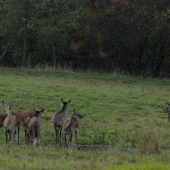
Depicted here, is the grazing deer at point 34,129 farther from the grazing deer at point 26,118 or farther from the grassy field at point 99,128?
the grazing deer at point 26,118

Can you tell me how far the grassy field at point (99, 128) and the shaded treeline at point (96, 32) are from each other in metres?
6.43

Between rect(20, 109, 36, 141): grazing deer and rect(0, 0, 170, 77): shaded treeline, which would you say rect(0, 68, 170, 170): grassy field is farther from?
rect(0, 0, 170, 77): shaded treeline

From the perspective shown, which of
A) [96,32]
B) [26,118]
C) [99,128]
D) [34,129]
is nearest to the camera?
[34,129]

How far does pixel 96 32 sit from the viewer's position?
3158cm

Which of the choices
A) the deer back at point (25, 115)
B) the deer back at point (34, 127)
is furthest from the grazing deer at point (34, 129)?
the deer back at point (25, 115)

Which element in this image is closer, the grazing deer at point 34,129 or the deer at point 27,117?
the grazing deer at point 34,129

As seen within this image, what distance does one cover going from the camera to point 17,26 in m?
33.0

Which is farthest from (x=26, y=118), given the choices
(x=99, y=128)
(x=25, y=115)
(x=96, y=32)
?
(x=96, y=32)

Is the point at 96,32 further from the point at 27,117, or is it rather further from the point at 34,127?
the point at 34,127

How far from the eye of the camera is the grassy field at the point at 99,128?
865 cm

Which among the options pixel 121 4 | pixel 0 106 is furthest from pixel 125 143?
pixel 121 4

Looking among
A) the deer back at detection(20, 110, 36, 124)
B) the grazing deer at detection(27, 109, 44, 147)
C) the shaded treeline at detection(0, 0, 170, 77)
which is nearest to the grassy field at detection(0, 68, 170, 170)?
the grazing deer at detection(27, 109, 44, 147)

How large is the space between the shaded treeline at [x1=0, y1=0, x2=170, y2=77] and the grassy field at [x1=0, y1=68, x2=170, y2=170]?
6432mm

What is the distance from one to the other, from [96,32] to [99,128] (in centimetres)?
1955
